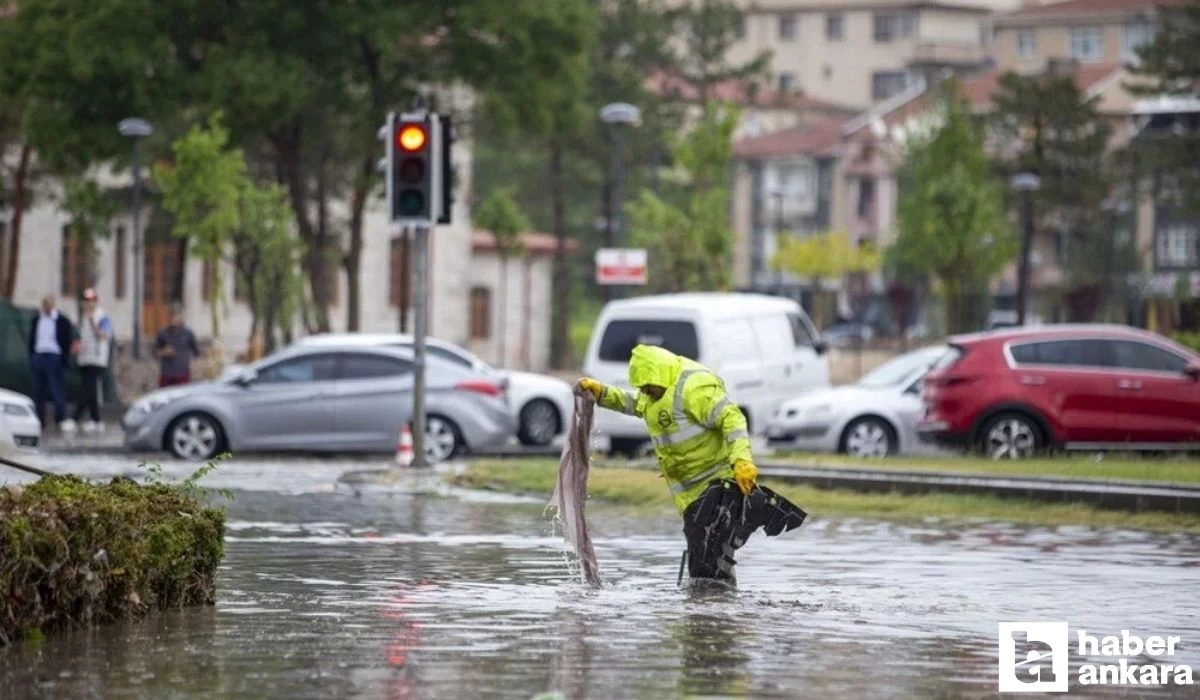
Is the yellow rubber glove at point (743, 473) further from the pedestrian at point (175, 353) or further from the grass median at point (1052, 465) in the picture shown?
the pedestrian at point (175, 353)

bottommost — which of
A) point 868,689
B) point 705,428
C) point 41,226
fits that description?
point 868,689

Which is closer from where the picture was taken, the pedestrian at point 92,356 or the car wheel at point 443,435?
the car wheel at point 443,435

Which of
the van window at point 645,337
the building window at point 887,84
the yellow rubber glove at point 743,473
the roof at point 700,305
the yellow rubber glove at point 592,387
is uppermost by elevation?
the building window at point 887,84

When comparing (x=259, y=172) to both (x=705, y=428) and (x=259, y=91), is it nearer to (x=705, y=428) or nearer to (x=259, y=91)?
(x=259, y=91)

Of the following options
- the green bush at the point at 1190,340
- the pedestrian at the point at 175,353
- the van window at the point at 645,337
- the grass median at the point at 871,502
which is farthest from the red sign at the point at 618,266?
the grass median at the point at 871,502

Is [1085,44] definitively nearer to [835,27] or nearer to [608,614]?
[835,27]

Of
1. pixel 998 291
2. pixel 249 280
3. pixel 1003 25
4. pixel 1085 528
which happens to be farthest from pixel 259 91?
pixel 1003 25

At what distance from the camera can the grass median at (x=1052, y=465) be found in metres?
24.1

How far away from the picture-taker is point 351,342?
104 ft

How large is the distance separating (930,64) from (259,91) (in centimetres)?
9825

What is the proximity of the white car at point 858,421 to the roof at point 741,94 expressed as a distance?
62.0 m

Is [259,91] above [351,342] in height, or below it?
above

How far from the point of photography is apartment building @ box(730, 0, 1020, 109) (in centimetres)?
14500

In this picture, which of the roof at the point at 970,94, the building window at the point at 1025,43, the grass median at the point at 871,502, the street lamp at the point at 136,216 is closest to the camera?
the grass median at the point at 871,502
